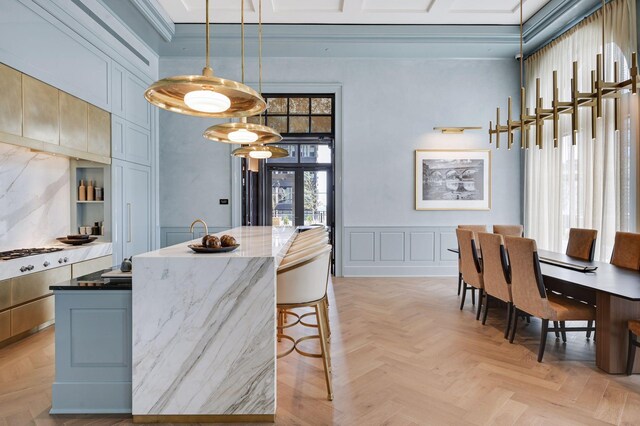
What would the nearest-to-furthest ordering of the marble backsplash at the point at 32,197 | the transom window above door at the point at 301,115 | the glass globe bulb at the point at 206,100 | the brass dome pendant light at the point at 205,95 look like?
the brass dome pendant light at the point at 205,95 < the glass globe bulb at the point at 206,100 < the marble backsplash at the point at 32,197 < the transom window above door at the point at 301,115

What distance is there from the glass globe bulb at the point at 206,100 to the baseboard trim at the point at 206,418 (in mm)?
1732

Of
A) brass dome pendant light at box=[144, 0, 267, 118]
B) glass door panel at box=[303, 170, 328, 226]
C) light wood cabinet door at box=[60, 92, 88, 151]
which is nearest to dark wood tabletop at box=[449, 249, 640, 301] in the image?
brass dome pendant light at box=[144, 0, 267, 118]

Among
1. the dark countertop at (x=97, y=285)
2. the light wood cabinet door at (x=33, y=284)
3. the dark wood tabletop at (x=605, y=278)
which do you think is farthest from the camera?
the light wood cabinet door at (x=33, y=284)

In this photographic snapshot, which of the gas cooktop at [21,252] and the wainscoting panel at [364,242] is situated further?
the wainscoting panel at [364,242]

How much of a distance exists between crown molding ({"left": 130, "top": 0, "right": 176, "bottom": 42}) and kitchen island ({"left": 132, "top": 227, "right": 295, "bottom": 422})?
4.21 metres

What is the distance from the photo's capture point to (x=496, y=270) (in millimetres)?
3281

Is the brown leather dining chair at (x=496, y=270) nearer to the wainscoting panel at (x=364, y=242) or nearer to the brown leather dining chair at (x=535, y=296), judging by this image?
the brown leather dining chair at (x=535, y=296)

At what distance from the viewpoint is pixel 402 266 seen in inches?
235

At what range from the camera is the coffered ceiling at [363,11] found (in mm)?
4840

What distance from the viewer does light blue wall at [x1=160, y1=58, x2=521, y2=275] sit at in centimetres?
599

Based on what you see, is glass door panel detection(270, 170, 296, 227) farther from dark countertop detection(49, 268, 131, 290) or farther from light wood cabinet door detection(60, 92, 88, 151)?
dark countertop detection(49, 268, 131, 290)

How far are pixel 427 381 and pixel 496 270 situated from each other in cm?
144

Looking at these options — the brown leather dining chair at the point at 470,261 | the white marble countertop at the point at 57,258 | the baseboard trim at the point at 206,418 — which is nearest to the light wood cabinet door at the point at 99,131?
the white marble countertop at the point at 57,258

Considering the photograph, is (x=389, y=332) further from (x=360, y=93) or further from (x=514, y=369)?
(x=360, y=93)
